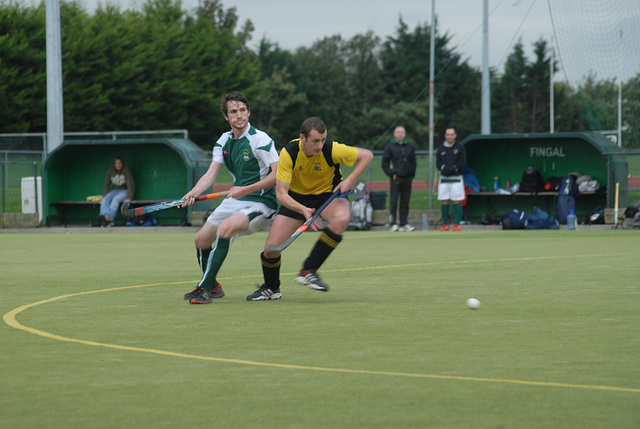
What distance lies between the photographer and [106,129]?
1889 inches

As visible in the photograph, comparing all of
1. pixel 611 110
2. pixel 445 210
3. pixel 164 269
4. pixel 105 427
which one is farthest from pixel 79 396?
pixel 611 110

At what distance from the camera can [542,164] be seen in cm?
2466

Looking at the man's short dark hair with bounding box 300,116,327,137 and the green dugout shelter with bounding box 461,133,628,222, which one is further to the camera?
the green dugout shelter with bounding box 461,133,628,222

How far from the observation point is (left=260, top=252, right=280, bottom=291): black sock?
8.90 metres

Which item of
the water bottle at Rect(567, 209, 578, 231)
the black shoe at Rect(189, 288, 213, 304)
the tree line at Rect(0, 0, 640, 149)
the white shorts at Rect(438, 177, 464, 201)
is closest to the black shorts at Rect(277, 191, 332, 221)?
the black shoe at Rect(189, 288, 213, 304)

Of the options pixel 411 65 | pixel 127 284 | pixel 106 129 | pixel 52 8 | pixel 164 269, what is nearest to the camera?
pixel 127 284

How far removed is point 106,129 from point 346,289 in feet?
130

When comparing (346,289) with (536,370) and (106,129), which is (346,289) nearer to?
(536,370)

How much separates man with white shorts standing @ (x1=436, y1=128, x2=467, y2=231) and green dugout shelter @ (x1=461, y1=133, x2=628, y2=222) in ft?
6.66

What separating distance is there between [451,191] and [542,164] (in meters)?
3.49

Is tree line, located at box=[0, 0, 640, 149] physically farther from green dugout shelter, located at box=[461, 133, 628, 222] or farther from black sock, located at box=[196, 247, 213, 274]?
black sock, located at box=[196, 247, 213, 274]

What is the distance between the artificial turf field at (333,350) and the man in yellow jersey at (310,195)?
30 centimetres

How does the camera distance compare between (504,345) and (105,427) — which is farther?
(504,345)

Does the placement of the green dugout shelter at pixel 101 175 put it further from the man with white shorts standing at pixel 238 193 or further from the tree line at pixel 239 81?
the man with white shorts standing at pixel 238 193
